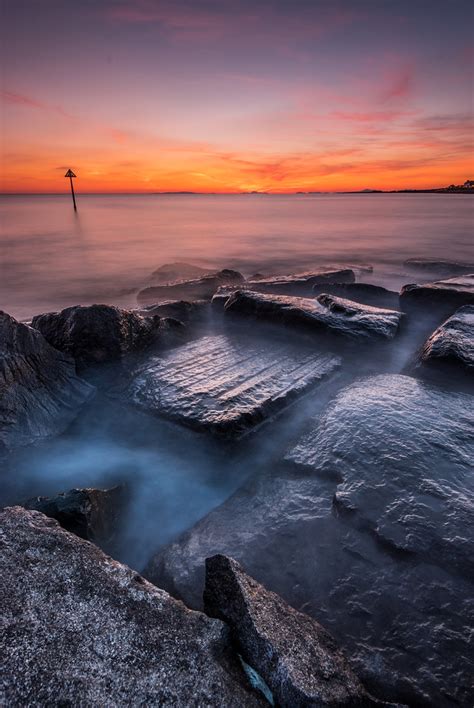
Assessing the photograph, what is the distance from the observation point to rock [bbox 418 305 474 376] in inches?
145

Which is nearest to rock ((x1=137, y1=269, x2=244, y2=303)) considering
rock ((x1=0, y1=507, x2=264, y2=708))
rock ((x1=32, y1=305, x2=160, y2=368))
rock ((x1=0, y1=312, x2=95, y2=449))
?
rock ((x1=32, y1=305, x2=160, y2=368))

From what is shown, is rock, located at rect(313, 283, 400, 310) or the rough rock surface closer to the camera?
the rough rock surface

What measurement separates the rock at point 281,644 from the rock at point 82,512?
2.69 ft

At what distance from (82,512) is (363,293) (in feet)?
19.7

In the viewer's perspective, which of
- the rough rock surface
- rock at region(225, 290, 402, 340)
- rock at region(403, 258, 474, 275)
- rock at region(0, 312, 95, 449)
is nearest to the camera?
the rough rock surface

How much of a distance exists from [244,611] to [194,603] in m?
0.52

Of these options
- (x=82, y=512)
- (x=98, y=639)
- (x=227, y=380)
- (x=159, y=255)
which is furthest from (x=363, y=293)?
(x=159, y=255)

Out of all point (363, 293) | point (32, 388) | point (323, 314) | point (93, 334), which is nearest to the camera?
point (32, 388)

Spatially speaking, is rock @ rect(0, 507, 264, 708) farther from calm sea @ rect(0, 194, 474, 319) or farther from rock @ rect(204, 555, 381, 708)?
calm sea @ rect(0, 194, 474, 319)

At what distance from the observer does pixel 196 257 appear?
17719 millimetres

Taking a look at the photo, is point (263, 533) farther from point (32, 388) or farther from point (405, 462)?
point (32, 388)

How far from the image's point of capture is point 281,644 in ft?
4.63

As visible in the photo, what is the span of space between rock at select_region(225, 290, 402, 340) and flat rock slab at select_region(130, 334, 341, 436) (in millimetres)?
402

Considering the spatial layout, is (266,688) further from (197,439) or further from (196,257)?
(196,257)
